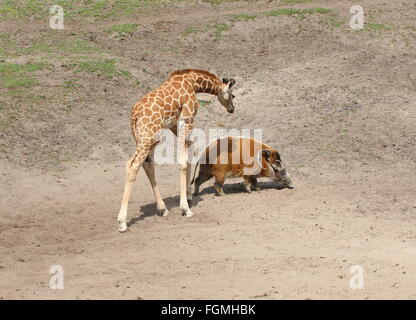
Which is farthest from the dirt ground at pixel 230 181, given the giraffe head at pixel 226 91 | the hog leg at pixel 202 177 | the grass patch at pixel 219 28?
the giraffe head at pixel 226 91

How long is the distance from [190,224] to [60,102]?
706cm

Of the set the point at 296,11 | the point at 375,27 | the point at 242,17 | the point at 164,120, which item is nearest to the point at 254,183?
the point at 164,120

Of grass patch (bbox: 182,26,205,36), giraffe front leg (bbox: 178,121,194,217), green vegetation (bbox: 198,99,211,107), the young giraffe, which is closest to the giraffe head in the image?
the young giraffe

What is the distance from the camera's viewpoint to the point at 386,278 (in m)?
9.15

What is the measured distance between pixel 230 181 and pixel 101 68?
6535 millimetres

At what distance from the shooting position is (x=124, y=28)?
22.1 m

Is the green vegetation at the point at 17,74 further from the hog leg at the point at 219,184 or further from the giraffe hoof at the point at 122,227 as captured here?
the giraffe hoof at the point at 122,227

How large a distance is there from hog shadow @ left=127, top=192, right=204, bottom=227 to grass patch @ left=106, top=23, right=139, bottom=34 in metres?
10.2

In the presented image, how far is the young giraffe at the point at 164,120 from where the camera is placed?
1171cm

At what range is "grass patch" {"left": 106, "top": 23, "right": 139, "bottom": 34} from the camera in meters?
22.0

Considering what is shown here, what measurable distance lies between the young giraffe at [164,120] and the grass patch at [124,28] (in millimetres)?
9196

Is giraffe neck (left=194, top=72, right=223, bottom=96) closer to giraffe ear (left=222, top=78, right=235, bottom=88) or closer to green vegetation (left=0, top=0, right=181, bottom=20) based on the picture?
giraffe ear (left=222, top=78, right=235, bottom=88)
